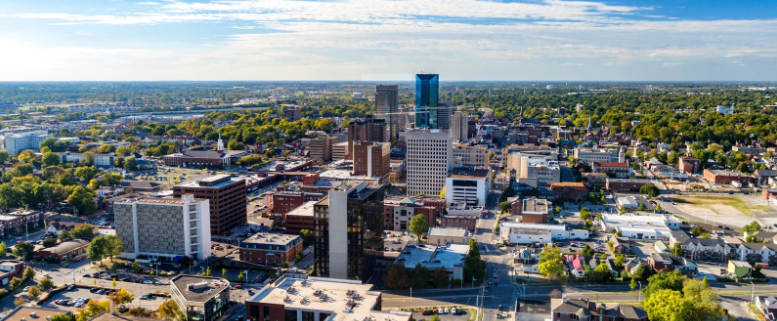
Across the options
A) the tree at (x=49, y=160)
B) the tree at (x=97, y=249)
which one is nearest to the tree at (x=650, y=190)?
the tree at (x=97, y=249)

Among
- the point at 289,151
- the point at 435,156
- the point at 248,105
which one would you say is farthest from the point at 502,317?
the point at 248,105

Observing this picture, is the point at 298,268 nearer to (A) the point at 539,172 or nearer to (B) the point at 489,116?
(A) the point at 539,172

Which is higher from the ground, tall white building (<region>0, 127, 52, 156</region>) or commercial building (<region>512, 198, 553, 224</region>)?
tall white building (<region>0, 127, 52, 156</region>)

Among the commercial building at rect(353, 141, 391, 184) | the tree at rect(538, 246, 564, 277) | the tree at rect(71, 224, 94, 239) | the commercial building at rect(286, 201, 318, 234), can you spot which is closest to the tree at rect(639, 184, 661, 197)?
the commercial building at rect(353, 141, 391, 184)

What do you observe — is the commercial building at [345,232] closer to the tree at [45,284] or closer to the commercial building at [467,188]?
the tree at [45,284]

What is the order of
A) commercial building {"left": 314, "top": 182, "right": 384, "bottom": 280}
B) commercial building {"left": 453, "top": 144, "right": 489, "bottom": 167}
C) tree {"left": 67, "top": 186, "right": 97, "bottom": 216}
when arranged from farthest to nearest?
commercial building {"left": 453, "top": 144, "right": 489, "bottom": 167} → tree {"left": 67, "top": 186, "right": 97, "bottom": 216} → commercial building {"left": 314, "top": 182, "right": 384, "bottom": 280}

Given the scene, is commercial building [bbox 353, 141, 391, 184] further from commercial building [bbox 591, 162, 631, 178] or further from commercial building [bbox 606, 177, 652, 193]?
commercial building [bbox 591, 162, 631, 178]

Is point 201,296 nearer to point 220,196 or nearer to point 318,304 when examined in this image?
point 318,304
